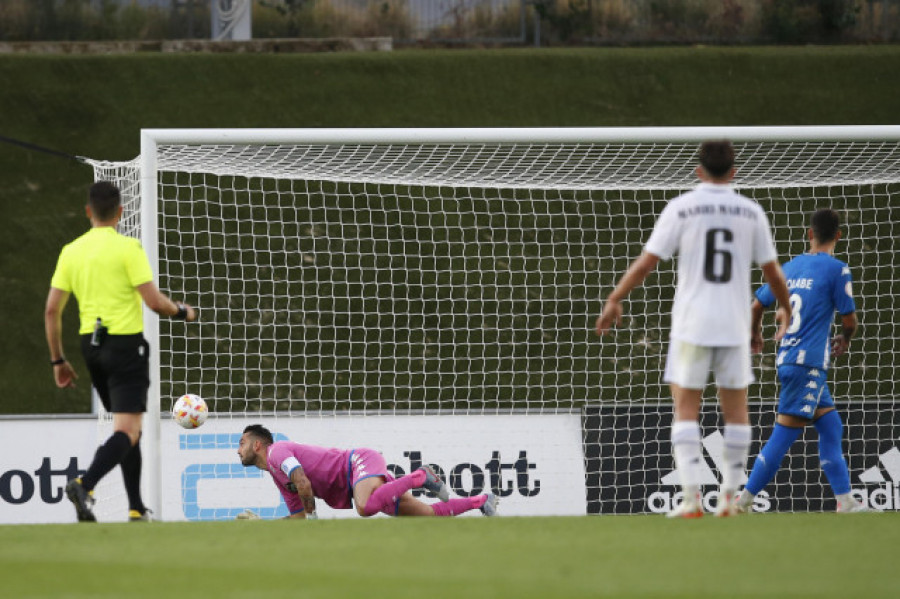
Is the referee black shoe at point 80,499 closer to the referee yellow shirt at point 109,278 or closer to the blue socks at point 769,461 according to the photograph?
the referee yellow shirt at point 109,278

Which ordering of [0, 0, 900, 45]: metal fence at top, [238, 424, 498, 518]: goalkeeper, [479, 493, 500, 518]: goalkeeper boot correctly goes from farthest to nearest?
[0, 0, 900, 45]: metal fence at top < [479, 493, 500, 518]: goalkeeper boot < [238, 424, 498, 518]: goalkeeper

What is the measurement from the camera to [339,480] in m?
8.62

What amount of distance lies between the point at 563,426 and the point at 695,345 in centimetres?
505

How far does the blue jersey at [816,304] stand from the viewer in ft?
24.6

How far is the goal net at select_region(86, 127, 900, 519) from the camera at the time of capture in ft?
33.1

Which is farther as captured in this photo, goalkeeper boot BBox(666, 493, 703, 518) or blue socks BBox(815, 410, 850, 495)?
blue socks BBox(815, 410, 850, 495)

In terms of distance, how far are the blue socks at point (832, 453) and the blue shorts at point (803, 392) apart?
103mm

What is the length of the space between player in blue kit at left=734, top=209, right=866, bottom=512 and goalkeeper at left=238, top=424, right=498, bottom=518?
6.90 ft

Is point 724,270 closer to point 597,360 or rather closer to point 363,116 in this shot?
point 597,360

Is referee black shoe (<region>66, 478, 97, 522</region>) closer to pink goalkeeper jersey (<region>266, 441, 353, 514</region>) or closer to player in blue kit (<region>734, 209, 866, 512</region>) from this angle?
pink goalkeeper jersey (<region>266, 441, 353, 514</region>)

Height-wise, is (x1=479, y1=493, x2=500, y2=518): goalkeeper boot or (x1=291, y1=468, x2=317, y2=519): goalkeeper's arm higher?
(x1=291, y1=468, x2=317, y2=519): goalkeeper's arm

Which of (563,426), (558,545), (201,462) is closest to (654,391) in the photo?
(563,426)

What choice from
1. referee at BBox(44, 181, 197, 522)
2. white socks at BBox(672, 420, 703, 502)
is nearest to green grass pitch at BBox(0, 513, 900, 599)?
white socks at BBox(672, 420, 703, 502)

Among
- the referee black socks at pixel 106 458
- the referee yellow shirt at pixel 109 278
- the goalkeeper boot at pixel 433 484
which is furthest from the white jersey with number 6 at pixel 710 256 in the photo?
the goalkeeper boot at pixel 433 484
